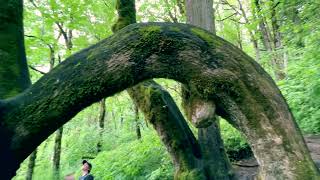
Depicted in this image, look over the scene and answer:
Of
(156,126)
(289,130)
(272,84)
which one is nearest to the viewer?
(289,130)

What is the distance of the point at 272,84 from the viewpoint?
13.0ft

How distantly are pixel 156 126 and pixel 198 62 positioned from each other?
2.94 m

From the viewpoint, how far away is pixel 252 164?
775 cm

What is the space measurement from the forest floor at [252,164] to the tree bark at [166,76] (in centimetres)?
319

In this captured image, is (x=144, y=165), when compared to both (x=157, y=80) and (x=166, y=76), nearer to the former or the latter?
(x=157, y=80)

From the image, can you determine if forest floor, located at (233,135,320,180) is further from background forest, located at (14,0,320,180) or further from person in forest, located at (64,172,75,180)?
person in forest, located at (64,172,75,180)

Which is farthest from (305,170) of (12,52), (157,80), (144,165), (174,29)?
(157,80)

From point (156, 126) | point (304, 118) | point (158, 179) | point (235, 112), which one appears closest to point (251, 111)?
point (235, 112)

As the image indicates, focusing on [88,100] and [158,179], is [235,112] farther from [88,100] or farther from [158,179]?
[158,179]

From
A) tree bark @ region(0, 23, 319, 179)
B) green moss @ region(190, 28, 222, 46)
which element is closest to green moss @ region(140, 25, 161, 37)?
tree bark @ region(0, 23, 319, 179)

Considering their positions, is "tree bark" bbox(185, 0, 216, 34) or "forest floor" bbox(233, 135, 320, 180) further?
"tree bark" bbox(185, 0, 216, 34)

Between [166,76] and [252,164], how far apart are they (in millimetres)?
4808

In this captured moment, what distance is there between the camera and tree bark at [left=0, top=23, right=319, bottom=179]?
3.59m

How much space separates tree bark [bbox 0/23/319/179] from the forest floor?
319 cm
